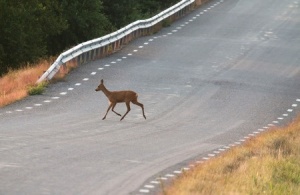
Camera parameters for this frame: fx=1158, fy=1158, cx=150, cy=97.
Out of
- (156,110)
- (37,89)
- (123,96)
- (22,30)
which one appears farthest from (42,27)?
(123,96)

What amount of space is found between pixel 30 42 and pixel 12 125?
67.0ft

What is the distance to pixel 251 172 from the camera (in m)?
19.1

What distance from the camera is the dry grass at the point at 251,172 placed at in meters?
17.5

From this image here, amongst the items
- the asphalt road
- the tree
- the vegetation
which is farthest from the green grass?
the tree

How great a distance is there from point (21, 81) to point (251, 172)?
1449cm

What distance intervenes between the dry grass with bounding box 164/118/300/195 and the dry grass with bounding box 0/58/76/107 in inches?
319

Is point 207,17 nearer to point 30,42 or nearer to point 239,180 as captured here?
point 30,42

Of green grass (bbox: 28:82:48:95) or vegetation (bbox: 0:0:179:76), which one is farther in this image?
vegetation (bbox: 0:0:179:76)

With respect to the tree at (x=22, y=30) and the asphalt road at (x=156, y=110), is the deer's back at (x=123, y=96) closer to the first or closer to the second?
the asphalt road at (x=156, y=110)

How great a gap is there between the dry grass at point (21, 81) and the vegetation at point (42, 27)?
5887mm

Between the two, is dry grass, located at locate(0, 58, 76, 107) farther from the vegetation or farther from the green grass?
the vegetation

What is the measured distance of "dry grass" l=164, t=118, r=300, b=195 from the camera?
1752 cm

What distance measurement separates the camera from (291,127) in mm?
26125

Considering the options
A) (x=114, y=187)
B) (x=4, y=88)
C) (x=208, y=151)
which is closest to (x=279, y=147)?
(x=208, y=151)
